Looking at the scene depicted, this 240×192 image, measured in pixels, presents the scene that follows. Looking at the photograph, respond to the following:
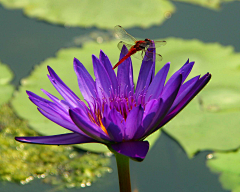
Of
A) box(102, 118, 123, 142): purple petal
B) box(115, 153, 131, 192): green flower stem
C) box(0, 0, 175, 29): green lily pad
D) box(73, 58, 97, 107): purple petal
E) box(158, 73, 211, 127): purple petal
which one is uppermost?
box(0, 0, 175, 29): green lily pad

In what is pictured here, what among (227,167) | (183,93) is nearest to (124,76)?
(183,93)

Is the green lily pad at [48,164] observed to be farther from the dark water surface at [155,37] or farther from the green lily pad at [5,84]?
the green lily pad at [5,84]

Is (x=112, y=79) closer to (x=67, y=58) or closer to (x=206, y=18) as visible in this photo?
(x=67, y=58)

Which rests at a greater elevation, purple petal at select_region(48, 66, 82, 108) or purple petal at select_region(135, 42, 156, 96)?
purple petal at select_region(135, 42, 156, 96)

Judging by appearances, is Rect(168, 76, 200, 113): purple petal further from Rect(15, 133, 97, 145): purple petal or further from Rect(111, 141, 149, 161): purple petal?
Rect(15, 133, 97, 145): purple petal

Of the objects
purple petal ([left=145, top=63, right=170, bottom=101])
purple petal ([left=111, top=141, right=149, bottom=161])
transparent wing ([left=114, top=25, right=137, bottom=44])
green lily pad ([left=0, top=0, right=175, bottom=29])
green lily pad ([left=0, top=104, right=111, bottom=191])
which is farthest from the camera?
green lily pad ([left=0, top=0, right=175, bottom=29])

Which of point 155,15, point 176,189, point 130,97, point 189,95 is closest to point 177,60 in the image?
point 155,15

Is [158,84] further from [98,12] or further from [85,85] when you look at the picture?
[98,12]

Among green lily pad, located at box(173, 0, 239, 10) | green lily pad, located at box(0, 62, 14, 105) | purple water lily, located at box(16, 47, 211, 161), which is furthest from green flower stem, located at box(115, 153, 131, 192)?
green lily pad, located at box(173, 0, 239, 10)
